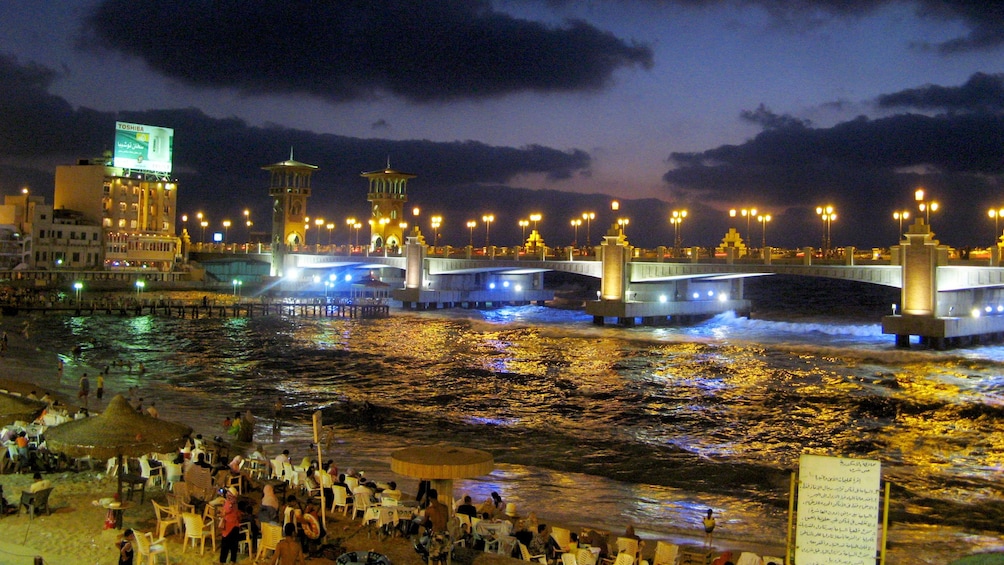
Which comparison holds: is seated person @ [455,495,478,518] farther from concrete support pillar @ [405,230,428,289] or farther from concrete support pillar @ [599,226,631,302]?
concrete support pillar @ [405,230,428,289]

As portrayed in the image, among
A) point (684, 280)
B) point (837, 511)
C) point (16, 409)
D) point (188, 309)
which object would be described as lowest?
point (16, 409)

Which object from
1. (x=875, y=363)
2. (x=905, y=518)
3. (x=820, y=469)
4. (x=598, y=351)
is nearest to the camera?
(x=820, y=469)

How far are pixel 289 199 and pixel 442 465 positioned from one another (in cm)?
11732

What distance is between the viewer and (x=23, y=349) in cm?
4628

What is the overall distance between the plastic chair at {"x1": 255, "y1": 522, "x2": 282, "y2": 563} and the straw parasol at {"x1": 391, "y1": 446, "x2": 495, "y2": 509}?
86.8 inches

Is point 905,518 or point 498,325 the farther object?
point 498,325

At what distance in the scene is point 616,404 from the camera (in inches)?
1406

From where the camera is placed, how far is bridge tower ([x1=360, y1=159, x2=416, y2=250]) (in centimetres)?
12338

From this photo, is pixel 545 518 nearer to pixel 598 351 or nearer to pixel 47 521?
pixel 47 521

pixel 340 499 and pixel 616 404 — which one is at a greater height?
pixel 340 499

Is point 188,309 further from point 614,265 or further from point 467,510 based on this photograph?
point 467,510

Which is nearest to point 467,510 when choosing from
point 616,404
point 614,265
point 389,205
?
point 616,404

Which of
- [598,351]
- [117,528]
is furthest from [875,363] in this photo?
[117,528]

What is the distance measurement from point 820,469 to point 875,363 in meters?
47.4
